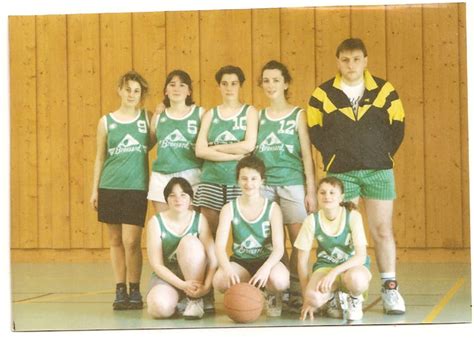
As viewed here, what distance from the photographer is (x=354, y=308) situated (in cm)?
560

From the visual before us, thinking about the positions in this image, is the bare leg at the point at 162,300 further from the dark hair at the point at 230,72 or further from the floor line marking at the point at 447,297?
the floor line marking at the point at 447,297

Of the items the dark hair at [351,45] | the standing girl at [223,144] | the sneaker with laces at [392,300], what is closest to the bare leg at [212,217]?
the standing girl at [223,144]

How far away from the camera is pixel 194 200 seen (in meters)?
5.83

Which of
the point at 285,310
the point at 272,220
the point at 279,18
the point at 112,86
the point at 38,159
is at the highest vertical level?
the point at 279,18

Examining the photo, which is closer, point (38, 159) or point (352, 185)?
point (352, 185)

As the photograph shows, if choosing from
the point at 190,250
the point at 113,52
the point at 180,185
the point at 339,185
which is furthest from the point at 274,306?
the point at 113,52

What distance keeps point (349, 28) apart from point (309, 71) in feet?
1.21

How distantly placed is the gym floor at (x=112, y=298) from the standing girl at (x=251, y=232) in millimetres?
232

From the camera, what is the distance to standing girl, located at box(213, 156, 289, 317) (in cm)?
568

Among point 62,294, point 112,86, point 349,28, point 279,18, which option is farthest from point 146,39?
point 62,294

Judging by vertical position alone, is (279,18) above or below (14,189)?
above

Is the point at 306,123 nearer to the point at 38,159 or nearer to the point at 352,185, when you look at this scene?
the point at 352,185

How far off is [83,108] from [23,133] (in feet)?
1.44

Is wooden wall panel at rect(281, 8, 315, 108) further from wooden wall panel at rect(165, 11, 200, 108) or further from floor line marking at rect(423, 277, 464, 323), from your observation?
floor line marking at rect(423, 277, 464, 323)
